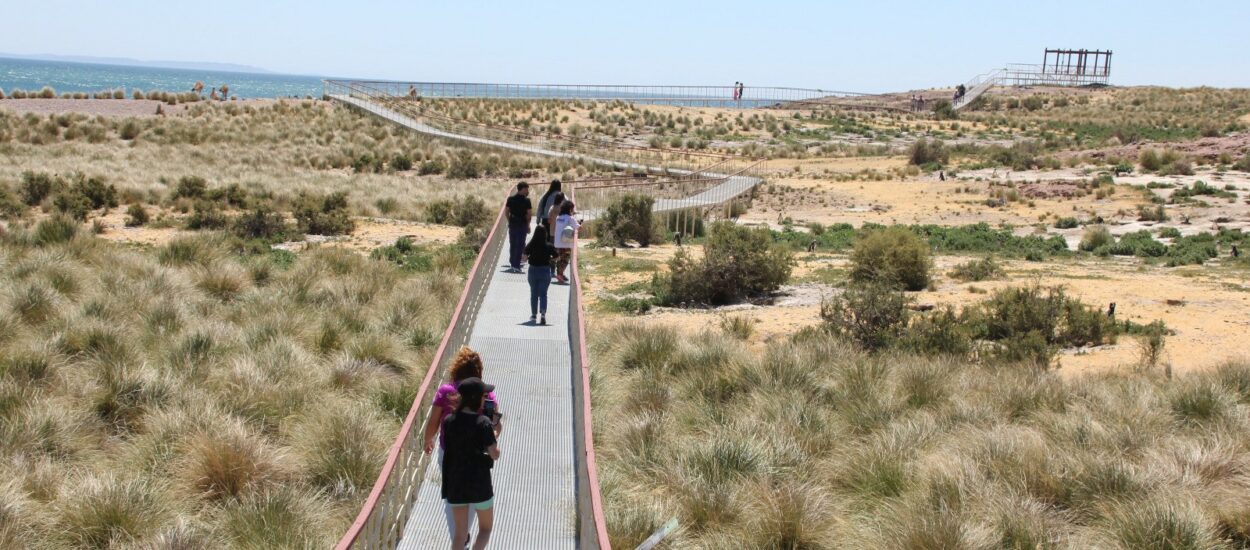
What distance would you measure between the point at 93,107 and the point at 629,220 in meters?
40.8

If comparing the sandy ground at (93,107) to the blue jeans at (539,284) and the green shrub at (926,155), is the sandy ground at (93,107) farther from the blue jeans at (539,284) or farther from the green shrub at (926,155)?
the blue jeans at (539,284)

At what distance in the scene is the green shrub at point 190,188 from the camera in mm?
30823

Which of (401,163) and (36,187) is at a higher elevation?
(36,187)

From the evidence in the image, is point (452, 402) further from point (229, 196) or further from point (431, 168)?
point (431, 168)

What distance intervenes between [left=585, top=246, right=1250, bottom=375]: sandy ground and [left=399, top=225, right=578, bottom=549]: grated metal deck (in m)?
5.24

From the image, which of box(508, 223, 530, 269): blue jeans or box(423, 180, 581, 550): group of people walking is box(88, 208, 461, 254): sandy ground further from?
box(423, 180, 581, 550): group of people walking

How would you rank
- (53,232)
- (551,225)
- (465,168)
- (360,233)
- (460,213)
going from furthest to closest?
(465,168) < (460,213) < (360,233) < (53,232) < (551,225)

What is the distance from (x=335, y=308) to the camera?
1677 cm

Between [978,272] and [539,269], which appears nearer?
[539,269]

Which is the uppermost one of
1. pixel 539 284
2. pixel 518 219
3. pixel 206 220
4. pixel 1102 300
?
pixel 518 219

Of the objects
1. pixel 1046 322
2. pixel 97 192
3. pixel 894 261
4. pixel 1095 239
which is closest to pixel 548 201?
pixel 1046 322

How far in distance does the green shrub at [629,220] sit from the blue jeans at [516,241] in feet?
42.1

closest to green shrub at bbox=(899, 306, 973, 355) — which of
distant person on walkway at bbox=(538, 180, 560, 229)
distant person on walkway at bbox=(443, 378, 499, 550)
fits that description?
distant person on walkway at bbox=(538, 180, 560, 229)

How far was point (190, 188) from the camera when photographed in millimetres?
31328
